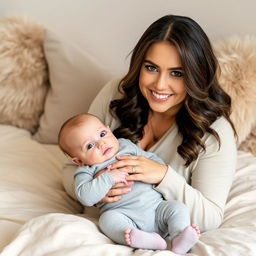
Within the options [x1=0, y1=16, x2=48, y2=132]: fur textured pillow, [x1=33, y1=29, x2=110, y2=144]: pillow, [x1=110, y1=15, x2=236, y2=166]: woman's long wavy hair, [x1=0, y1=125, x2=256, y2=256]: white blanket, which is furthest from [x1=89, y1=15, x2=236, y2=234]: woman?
[x1=0, y1=16, x2=48, y2=132]: fur textured pillow

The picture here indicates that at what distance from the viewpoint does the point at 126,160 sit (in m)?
1.46

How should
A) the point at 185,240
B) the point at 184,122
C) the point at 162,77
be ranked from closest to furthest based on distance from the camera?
1. the point at 185,240
2. the point at 162,77
3. the point at 184,122

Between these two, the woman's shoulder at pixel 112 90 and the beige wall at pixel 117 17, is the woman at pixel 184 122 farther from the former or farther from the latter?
the beige wall at pixel 117 17

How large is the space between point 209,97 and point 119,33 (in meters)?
A: 0.88

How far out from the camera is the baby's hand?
1.41 metres

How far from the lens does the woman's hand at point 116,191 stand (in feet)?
4.67

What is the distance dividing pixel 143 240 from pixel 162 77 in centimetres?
53

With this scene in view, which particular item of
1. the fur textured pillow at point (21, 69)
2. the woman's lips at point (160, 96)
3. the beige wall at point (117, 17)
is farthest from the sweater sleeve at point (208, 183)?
the fur textured pillow at point (21, 69)

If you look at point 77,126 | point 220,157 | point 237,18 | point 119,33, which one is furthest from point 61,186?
point 237,18

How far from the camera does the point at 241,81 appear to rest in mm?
1840

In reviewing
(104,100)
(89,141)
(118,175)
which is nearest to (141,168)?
(118,175)

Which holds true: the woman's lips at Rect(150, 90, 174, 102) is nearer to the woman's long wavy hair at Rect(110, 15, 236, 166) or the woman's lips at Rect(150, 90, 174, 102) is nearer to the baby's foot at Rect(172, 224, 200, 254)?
the woman's long wavy hair at Rect(110, 15, 236, 166)

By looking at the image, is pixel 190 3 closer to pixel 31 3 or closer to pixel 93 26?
pixel 93 26

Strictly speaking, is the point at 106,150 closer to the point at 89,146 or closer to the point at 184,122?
the point at 89,146
